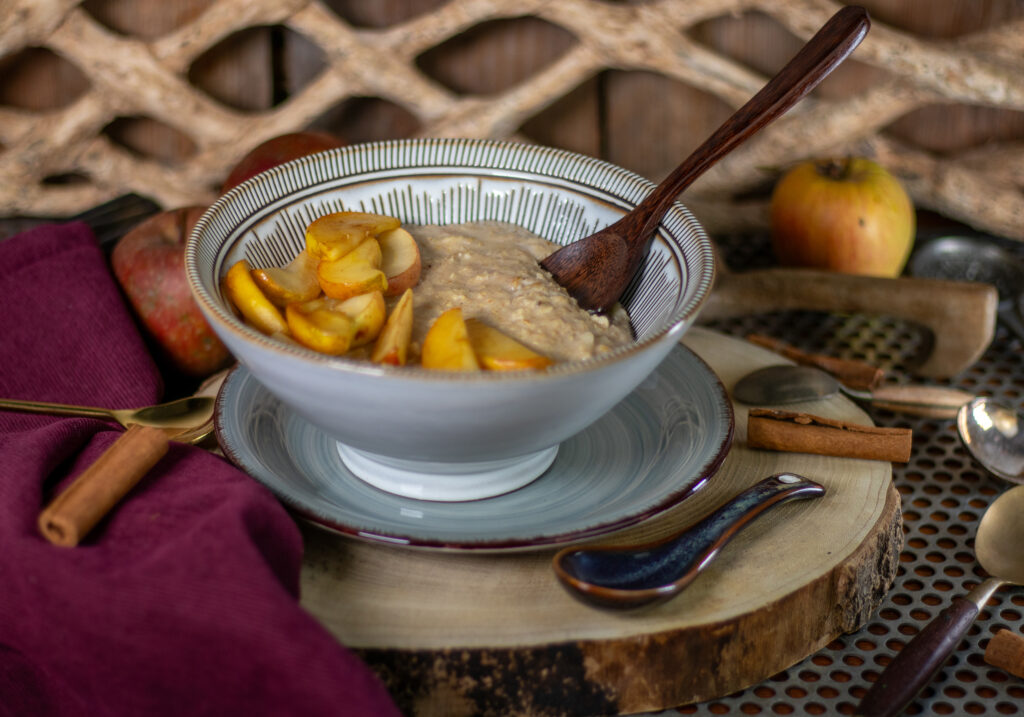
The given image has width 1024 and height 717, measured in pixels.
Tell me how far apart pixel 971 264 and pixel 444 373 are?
36.6 inches

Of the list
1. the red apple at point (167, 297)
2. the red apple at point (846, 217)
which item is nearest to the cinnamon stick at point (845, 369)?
the red apple at point (846, 217)

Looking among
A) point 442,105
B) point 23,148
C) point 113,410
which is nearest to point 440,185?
point 113,410

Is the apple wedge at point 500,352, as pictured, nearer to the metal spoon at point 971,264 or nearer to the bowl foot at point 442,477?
the bowl foot at point 442,477

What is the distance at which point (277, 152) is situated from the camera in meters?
1.20

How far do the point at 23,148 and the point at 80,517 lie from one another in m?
0.83

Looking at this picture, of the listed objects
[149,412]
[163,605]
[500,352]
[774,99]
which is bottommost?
[149,412]

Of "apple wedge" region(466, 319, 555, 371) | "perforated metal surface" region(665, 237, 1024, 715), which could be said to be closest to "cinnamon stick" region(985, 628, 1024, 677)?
"perforated metal surface" region(665, 237, 1024, 715)

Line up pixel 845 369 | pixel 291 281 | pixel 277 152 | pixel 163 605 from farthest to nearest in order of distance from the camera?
pixel 277 152
pixel 845 369
pixel 291 281
pixel 163 605

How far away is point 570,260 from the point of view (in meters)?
0.89

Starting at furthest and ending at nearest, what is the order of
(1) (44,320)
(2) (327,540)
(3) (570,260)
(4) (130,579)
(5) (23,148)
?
(5) (23,148)
(1) (44,320)
(3) (570,260)
(2) (327,540)
(4) (130,579)

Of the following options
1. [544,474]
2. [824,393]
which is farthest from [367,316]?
[824,393]

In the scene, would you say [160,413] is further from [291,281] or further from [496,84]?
[496,84]

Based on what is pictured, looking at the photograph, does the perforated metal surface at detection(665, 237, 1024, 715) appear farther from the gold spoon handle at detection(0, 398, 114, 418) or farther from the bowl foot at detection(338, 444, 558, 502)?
the gold spoon handle at detection(0, 398, 114, 418)

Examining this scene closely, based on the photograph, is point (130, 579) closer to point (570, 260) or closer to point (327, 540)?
point (327, 540)
